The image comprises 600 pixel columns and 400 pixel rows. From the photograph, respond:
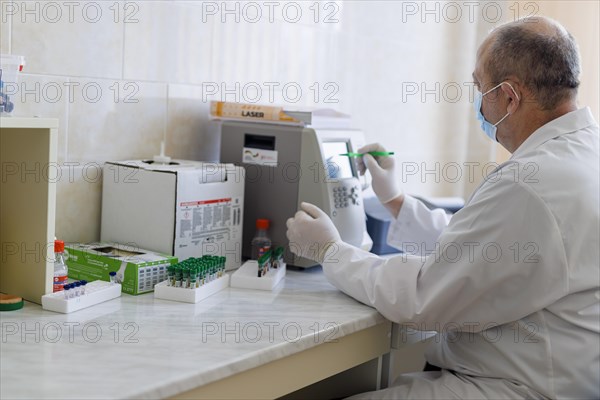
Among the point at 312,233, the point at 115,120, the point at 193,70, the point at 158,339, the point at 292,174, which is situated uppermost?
the point at 193,70

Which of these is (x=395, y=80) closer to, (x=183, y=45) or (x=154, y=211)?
(x=183, y=45)

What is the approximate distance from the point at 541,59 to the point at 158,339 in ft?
3.08

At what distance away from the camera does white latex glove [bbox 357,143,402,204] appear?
1943mm

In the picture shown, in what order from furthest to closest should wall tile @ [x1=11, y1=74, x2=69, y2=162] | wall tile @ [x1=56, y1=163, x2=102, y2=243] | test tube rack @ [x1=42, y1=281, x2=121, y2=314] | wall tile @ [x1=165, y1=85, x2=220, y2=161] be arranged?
wall tile @ [x1=165, y1=85, x2=220, y2=161] < wall tile @ [x1=56, y1=163, x2=102, y2=243] < wall tile @ [x1=11, y1=74, x2=69, y2=162] < test tube rack @ [x1=42, y1=281, x2=121, y2=314]

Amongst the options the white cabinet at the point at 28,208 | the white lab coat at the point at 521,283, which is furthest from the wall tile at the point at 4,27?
the white lab coat at the point at 521,283

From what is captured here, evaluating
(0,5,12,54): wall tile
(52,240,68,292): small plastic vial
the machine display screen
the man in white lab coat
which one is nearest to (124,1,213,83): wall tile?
(0,5,12,54): wall tile

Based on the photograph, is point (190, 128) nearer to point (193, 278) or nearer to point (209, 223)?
point (209, 223)

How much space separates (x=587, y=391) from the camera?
4.47ft

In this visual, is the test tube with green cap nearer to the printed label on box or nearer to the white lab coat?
the printed label on box

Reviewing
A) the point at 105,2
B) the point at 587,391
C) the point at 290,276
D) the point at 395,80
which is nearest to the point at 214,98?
the point at 105,2

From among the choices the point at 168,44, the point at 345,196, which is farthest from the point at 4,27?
the point at 345,196

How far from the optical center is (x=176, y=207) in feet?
5.29

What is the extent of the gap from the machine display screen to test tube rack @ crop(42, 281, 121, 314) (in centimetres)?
60

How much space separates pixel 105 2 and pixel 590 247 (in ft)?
3.85
